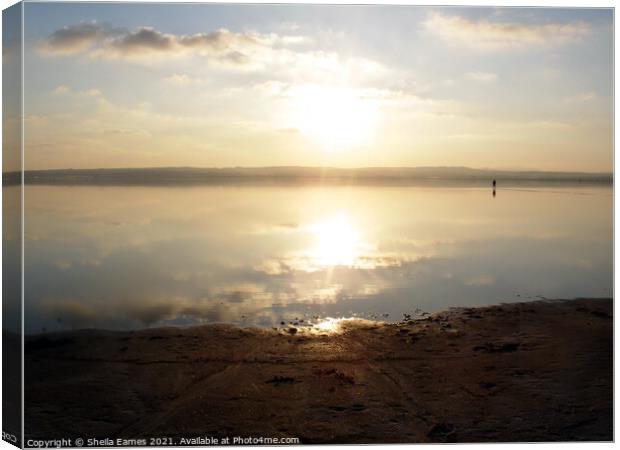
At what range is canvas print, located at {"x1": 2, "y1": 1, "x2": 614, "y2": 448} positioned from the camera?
518 centimetres

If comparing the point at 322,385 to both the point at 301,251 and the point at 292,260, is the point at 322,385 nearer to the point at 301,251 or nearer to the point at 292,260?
the point at 292,260

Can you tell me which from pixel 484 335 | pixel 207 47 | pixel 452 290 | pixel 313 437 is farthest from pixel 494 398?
pixel 207 47

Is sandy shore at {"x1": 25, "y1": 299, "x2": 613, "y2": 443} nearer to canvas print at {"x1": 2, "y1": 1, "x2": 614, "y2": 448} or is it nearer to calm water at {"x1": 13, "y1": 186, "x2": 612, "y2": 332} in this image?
canvas print at {"x1": 2, "y1": 1, "x2": 614, "y2": 448}

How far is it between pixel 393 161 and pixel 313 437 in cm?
316

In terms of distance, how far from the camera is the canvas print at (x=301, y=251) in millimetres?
5176

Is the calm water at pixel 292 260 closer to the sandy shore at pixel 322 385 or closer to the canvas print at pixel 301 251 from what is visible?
the canvas print at pixel 301 251

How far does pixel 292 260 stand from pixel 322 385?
312 cm

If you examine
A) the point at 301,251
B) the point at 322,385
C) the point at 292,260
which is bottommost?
the point at 322,385

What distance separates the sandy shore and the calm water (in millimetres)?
654

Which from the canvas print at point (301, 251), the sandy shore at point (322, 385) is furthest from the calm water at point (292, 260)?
the sandy shore at point (322, 385)

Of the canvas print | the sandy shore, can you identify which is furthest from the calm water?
the sandy shore

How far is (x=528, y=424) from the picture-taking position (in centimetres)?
522

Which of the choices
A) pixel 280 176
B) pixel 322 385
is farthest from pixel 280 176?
pixel 322 385

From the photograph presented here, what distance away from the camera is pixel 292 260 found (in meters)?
8.39
